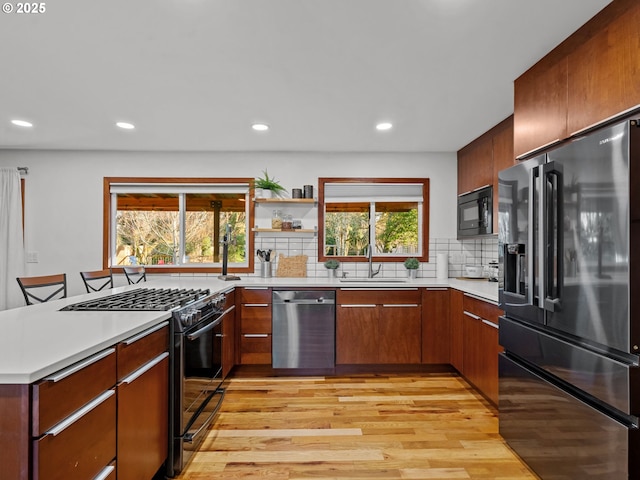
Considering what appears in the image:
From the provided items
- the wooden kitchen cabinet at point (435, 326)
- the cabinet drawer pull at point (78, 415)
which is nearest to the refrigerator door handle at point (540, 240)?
the wooden kitchen cabinet at point (435, 326)

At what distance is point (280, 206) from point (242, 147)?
30.6 inches

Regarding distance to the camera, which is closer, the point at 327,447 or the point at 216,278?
the point at 327,447

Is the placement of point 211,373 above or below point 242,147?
below

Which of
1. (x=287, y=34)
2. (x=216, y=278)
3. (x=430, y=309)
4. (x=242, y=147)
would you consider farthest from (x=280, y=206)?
(x=287, y=34)

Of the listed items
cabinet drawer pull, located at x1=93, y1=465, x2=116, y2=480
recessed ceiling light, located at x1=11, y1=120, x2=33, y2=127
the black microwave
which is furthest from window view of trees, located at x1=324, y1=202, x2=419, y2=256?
cabinet drawer pull, located at x1=93, y1=465, x2=116, y2=480

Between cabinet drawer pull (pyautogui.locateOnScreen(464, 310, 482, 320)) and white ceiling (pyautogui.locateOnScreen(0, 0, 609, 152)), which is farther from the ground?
white ceiling (pyautogui.locateOnScreen(0, 0, 609, 152))

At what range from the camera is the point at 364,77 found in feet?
7.66

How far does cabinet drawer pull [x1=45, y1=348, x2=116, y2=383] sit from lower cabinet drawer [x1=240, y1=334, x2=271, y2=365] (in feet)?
6.89

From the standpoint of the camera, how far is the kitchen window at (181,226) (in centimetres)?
418

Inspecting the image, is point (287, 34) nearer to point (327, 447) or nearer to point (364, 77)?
point (364, 77)

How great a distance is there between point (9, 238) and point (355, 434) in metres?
4.18

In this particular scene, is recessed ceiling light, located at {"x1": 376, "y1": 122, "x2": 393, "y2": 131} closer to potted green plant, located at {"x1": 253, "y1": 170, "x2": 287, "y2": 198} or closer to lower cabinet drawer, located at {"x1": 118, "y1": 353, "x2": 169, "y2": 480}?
potted green plant, located at {"x1": 253, "y1": 170, "x2": 287, "y2": 198}

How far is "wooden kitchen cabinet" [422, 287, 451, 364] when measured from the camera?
11.2 ft

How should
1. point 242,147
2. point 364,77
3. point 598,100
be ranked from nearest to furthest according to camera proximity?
point 598,100 → point 364,77 → point 242,147
